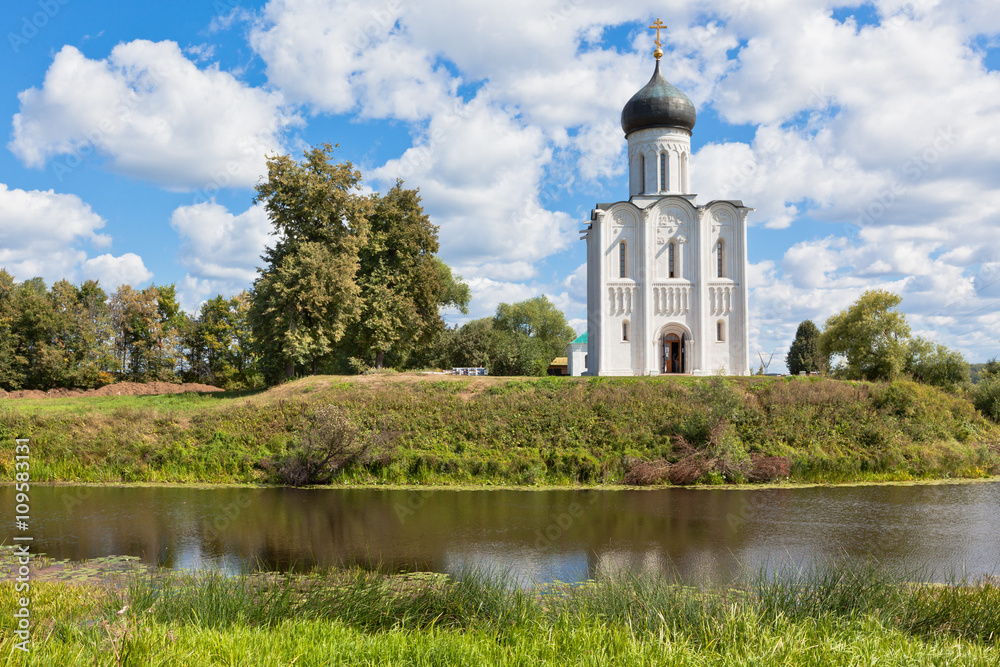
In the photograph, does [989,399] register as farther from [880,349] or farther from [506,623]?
[506,623]

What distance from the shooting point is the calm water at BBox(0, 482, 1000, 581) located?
11.2 metres

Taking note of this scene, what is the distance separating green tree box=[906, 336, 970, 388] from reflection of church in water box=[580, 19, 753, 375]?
13.6 metres

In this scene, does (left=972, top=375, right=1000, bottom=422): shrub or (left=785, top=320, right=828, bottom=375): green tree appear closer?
(left=972, top=375, right=1000, bottom=422): shrub

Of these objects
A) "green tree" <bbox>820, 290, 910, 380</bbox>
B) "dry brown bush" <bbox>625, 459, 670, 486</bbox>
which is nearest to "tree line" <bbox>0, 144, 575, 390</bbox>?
"dry brown bush" <bbox>625, 459, 670, 486</bbox>

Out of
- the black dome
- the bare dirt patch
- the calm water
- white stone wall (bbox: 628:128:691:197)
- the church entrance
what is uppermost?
the black dome

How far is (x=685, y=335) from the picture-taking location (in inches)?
1326

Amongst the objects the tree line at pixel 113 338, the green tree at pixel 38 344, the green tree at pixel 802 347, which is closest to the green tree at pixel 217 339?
the tree line at pixel 113 338

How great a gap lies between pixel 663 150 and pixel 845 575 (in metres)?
30.8

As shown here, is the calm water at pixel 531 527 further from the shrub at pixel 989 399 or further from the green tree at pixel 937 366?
the green tree at pixel 937 366

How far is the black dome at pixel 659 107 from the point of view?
34562mm

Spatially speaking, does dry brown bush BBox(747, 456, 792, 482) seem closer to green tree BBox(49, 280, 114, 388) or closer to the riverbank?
the riverbank

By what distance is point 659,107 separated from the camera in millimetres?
34531

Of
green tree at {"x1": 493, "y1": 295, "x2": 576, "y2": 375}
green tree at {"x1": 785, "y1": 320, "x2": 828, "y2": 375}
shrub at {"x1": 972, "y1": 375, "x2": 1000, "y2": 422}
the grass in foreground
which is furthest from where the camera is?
green tree at {"x1": 493, "y1": 295, "x2": 576, "y2": 375}

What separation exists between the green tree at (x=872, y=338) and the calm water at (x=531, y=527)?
2539cm
